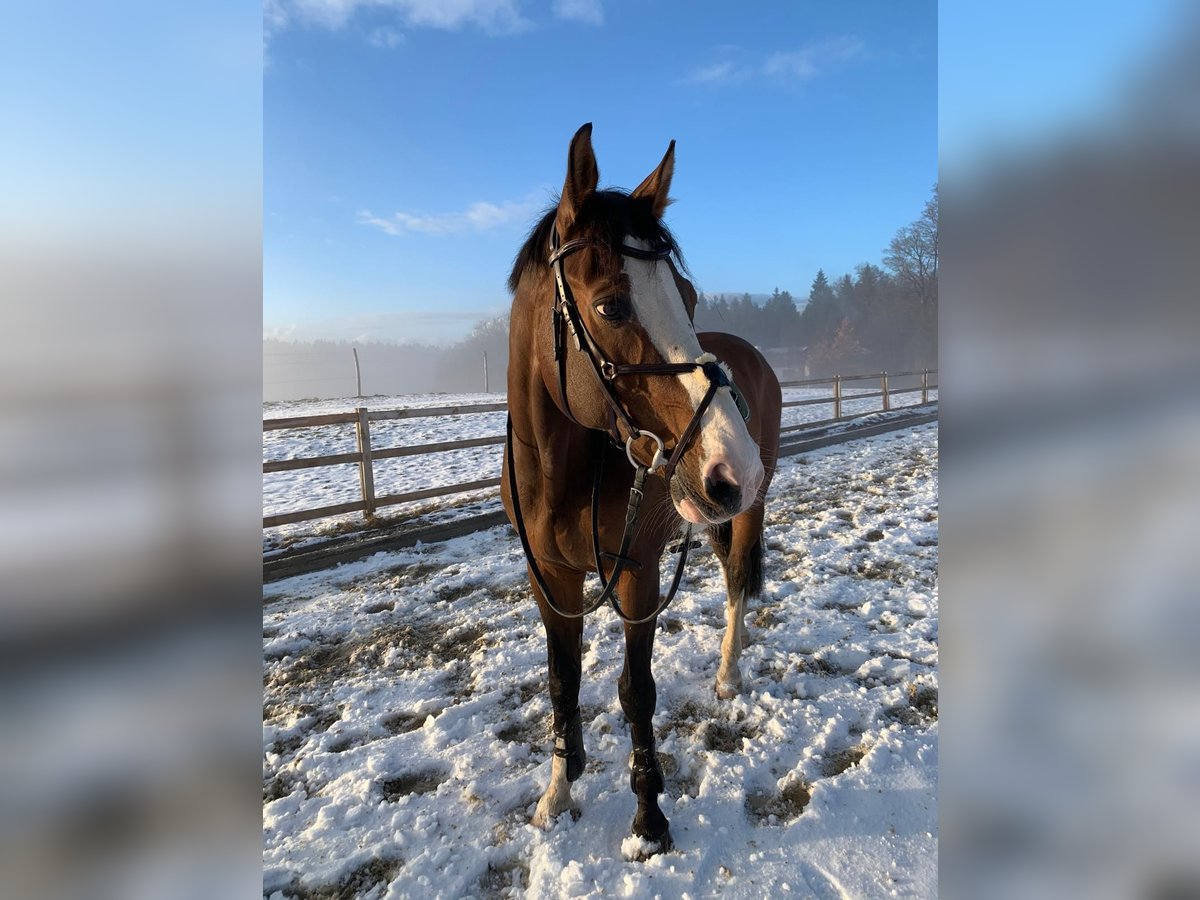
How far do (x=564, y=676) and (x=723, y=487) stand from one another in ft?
4.51

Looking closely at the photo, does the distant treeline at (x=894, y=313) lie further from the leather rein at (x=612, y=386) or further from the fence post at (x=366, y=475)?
the fence post at (x=366, y=475)

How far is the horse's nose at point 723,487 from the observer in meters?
1.36

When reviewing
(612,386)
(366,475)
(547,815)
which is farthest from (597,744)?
(366,475)

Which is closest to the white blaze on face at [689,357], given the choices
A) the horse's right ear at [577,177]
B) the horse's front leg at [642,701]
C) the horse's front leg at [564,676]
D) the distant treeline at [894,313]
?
the horse's right ear at [577,177]

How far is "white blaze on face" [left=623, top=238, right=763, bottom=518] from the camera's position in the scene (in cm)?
137

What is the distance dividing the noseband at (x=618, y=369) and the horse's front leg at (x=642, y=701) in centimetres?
69

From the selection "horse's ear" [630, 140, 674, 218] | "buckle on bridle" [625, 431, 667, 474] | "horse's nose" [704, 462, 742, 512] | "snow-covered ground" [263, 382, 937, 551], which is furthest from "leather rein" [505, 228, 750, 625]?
"snow-covered ground" [263, 382, 937, 551]

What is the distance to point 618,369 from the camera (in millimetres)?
1552

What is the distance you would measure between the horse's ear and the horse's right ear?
179 millimetres
